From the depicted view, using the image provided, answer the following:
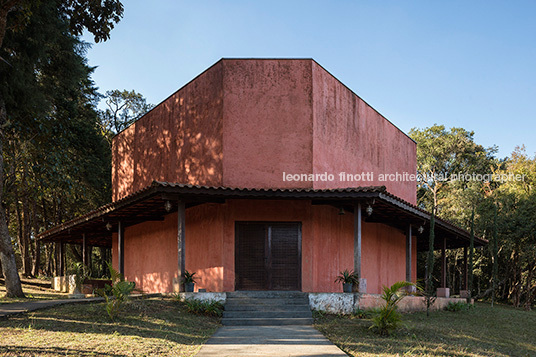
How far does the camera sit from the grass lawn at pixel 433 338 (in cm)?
839

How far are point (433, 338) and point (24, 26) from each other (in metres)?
11.0

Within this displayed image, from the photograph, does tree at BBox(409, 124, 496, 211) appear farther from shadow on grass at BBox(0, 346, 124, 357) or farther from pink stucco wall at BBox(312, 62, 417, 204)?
shadow on grass at BBox(0, 346, 124, 357)

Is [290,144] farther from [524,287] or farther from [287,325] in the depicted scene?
[524,287]

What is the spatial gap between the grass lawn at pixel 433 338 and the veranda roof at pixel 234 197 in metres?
3.04

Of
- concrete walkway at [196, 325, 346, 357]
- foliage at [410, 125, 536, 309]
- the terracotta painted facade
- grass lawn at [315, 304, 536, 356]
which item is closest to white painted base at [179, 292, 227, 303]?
the terracotta painted facade

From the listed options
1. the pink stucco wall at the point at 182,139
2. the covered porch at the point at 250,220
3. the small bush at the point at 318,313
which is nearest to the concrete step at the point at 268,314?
the small bush at the point at 318,313

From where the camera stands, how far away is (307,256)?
45.6ft

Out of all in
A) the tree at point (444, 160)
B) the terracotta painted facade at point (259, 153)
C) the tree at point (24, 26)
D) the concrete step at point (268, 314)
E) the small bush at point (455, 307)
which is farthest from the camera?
the tree at point (444, 160)

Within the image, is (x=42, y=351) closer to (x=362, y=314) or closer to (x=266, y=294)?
(x=266, y=294)

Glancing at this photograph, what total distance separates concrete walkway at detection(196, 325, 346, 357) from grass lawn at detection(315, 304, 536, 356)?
13.9 inches

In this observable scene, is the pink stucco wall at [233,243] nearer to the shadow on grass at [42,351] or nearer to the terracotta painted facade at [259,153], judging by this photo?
the terracotta painted facade at [259,153]

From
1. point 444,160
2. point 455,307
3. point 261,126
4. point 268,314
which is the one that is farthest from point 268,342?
point 444,160

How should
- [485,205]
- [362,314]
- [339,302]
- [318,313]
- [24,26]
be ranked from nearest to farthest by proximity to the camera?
1. [24,26]
2. [362,314]
3. [318,313]
4. [339,302]
5. [485,205]

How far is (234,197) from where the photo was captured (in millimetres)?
13070
